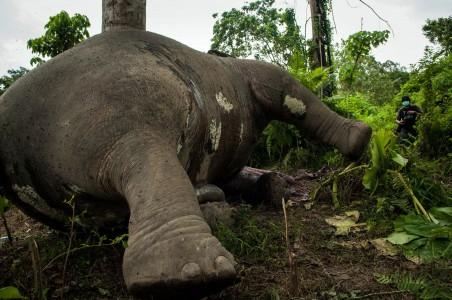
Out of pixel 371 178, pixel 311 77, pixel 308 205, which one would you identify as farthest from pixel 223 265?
pixel 311 77

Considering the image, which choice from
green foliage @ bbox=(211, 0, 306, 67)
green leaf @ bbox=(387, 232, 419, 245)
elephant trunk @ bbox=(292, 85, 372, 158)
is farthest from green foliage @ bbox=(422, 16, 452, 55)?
green leaf @ bbox=(387, 232, 419, 245)

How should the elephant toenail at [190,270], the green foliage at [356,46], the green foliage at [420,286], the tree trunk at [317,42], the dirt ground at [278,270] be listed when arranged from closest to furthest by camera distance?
the elephant toenail at [190,270] → the green foliage at [420,286] → the dirt ground at [278,270] → the green foliage at [356,46] → the tree trunk at [317,42]

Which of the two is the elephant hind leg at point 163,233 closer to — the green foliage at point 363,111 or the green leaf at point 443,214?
the green leaf at point 443,214

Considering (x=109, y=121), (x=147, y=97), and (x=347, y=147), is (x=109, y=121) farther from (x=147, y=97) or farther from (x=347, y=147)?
(x=347, y=147)

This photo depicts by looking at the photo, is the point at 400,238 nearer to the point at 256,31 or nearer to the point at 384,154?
the point at 384,154

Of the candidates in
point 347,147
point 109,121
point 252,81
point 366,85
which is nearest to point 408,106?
point 347,147

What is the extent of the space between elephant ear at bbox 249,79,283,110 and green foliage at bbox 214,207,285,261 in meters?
1.24

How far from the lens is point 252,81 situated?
12.2ft

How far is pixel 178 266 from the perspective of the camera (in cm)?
149

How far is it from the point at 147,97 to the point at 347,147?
2114 mm

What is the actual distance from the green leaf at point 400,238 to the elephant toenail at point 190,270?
4.51 ft

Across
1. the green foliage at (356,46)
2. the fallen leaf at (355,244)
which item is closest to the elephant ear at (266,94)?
the fallen leaf at (355,244)

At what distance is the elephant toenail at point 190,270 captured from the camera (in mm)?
1457

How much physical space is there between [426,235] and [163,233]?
1430mm
